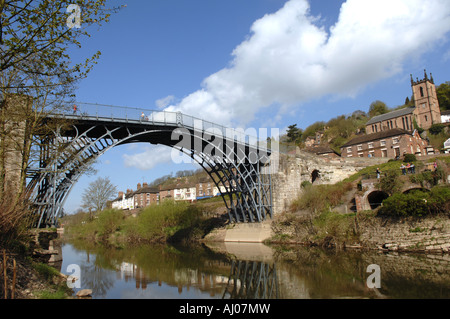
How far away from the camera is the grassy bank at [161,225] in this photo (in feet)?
108

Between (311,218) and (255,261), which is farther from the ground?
(311,218)

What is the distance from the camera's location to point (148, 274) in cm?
1385

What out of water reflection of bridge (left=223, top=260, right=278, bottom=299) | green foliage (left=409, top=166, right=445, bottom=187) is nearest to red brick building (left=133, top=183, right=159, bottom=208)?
water reflection of bridge (left=223, top=260, right=278, bottom=299)

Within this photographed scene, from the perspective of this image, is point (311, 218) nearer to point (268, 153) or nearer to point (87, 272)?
point (268, 153)

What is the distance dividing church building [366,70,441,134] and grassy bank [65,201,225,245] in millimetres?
38567

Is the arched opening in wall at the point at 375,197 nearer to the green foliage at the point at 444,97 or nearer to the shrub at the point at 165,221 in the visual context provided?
the shrub at the point at 165,221

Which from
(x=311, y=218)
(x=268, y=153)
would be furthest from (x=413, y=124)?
(x=311, y=218)

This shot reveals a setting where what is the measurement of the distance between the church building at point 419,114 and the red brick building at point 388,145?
10.0m

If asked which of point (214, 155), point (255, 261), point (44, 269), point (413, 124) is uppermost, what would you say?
point (413, 124)

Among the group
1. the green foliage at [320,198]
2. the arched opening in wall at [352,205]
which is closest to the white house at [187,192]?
the green foliage at [320,198]
